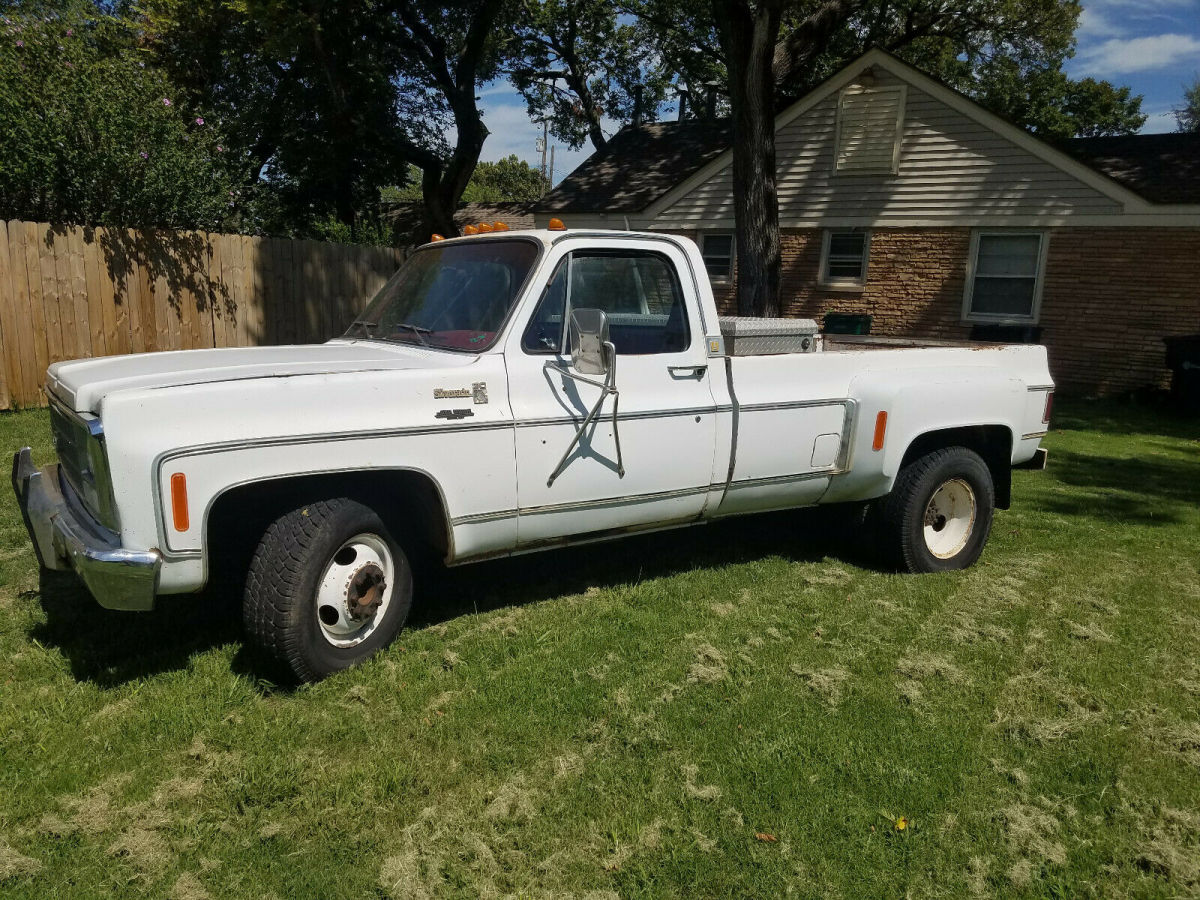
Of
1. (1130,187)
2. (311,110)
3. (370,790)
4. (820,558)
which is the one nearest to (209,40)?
(311,110)

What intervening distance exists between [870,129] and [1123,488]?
10.4 metres

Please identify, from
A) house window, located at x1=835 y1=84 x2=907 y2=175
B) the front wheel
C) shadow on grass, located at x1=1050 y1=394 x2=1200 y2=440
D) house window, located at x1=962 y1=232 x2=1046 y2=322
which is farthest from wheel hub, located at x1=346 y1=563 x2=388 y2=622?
house window, located at x1=835 y1=84 x2=907 y2=175

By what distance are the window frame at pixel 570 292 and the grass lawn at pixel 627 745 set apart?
1.37m

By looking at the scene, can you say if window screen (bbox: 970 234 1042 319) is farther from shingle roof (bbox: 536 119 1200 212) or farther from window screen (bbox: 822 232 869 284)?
window screen (bbox: 822 232 869 284)

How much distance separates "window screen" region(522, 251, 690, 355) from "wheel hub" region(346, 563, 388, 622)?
1243mm

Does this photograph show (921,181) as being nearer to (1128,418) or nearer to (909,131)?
(909,131)

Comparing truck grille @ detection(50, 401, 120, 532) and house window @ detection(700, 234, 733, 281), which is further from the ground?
house window @ detection(700, 234, 733, 281)

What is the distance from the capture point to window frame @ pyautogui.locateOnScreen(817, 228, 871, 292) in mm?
16984

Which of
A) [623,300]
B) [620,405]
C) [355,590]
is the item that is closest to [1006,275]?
[623,300]

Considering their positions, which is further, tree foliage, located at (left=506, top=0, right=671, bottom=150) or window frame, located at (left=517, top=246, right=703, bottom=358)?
tree foliage, located at (left=506, top=0, right=671, bottom=150)

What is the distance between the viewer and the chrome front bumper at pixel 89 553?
10.6 feet

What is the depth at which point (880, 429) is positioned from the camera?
509cm

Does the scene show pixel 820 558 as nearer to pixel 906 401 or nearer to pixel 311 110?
pixel 906 401

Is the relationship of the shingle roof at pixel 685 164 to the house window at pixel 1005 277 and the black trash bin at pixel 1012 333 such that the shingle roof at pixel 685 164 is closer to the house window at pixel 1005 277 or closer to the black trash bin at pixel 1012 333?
the house window at pixel 1005 277
